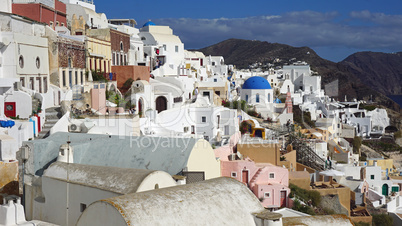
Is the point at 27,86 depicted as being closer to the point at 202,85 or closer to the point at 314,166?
the point at 314,166

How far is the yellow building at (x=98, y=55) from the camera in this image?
23875 mm

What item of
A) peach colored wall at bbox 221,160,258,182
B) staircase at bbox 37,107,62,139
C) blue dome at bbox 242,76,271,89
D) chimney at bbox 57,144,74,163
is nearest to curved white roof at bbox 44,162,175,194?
chimney at bbox 57,144,74,163

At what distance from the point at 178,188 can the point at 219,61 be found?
1965 inches

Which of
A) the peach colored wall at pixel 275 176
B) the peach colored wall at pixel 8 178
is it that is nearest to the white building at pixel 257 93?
the peach colored wall at pixel 275 176

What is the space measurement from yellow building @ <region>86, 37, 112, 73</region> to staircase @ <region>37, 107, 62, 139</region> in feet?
18.8

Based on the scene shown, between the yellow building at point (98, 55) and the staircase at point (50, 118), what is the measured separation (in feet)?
18.8

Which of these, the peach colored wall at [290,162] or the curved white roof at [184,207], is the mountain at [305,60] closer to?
the peach colored wall at [290,162]

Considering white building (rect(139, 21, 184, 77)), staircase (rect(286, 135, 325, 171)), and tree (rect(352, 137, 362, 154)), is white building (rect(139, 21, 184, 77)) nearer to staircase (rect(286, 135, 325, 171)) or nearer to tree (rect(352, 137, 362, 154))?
staircase (rect(286, 135, 325, 171))

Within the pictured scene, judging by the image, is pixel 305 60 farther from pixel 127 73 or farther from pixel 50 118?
pixel 50 118

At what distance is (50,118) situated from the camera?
1770 cm

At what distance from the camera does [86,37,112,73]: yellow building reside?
78.3ft

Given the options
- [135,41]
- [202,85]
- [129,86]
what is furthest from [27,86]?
[202,85]

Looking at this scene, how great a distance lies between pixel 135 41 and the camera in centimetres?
3288

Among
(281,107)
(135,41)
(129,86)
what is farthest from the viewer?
(281,107)
